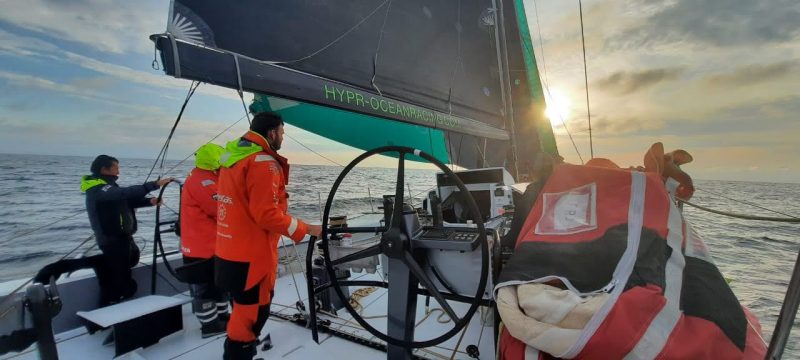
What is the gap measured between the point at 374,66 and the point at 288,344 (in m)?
2.01

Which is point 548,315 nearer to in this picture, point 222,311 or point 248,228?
point 248,228

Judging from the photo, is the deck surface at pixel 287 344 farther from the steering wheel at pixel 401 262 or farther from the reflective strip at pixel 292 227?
the reflective strip at pixel 292 227

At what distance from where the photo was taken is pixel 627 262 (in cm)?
97

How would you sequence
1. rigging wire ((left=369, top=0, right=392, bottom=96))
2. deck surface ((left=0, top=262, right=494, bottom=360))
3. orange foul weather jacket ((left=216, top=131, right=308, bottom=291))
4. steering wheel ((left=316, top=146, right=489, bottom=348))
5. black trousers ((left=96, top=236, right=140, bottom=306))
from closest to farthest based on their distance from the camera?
steering wheel ((left=316, top=146, right=489, bottom=348)) → orange foul weather jacket ((left=216, top=131, right=308, bottom=291)) → deck surface ((left=0, top=262, right=494, bottom=360)) → rigging wire ((left=369, top=0, right=392, bottom=96)) → black trousers ((left=96, top=236, right=140, bottom=306))

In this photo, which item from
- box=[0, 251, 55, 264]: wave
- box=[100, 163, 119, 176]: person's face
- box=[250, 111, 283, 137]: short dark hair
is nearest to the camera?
box=[250, 111, 283, 137]: short dark hair

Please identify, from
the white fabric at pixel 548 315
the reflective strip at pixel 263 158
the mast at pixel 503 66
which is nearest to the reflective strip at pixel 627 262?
the white fabric at pixel 548 315

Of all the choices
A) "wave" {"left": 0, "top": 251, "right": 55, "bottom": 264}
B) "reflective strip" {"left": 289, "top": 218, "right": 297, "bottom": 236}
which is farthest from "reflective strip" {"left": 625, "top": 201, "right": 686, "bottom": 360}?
"wave" {"left": 0, "top": 251, "right": 55, "bottom": 264}

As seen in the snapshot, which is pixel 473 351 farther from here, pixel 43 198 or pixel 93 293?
pixel 43 198

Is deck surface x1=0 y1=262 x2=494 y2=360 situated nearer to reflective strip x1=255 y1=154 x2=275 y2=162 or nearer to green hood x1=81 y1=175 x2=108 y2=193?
green hood x1=81 y1=175 x2=108 y2=193

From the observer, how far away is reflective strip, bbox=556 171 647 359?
0.83 metres

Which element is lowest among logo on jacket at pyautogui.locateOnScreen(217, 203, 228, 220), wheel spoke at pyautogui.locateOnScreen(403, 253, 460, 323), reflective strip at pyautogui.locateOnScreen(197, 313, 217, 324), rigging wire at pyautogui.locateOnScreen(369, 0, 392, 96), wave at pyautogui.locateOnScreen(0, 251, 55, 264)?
wave at pyautogui.locateOnScreen(0, 251, 55, 264)

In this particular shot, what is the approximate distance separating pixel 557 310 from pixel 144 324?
102 inches

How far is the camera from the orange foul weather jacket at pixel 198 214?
2471 mm

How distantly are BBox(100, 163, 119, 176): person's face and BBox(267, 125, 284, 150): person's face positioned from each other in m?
1.68
